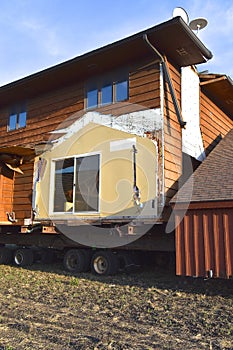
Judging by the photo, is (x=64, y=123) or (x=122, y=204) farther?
(x=64, y=123)

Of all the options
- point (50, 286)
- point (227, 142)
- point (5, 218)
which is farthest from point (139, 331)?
point (5, 218)

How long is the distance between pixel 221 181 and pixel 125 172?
2.53m

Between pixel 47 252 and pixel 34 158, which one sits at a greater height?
pixel 34 158

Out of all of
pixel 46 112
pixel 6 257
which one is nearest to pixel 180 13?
pixel 46 112

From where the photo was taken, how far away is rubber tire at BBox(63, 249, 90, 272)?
10.1 m

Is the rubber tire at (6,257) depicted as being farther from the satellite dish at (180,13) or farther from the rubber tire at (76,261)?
the satellite dish at (180,13)

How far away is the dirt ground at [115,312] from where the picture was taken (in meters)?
4.54

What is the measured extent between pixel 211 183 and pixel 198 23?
246 inches

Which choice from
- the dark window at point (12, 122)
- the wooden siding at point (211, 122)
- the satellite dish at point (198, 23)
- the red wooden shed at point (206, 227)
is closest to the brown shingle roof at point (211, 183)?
the red wooden shed at point (206, 227)

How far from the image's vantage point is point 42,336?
4.70 metres

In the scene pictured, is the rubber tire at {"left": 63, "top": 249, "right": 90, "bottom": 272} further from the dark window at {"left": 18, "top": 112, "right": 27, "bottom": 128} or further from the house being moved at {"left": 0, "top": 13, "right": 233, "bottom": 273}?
the dark window at {"left": 18, "top": 112, "right": 27, "bottom": 128}

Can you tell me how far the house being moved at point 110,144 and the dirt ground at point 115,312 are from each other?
1318 millimetres

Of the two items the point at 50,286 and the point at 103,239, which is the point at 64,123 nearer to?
the point at 103,239

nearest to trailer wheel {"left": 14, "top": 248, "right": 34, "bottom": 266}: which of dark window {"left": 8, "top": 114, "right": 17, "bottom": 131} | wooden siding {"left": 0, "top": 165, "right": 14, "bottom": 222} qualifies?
wooden siding {"left": 0, "top": 165, "right": 14, "bottom": 222}
